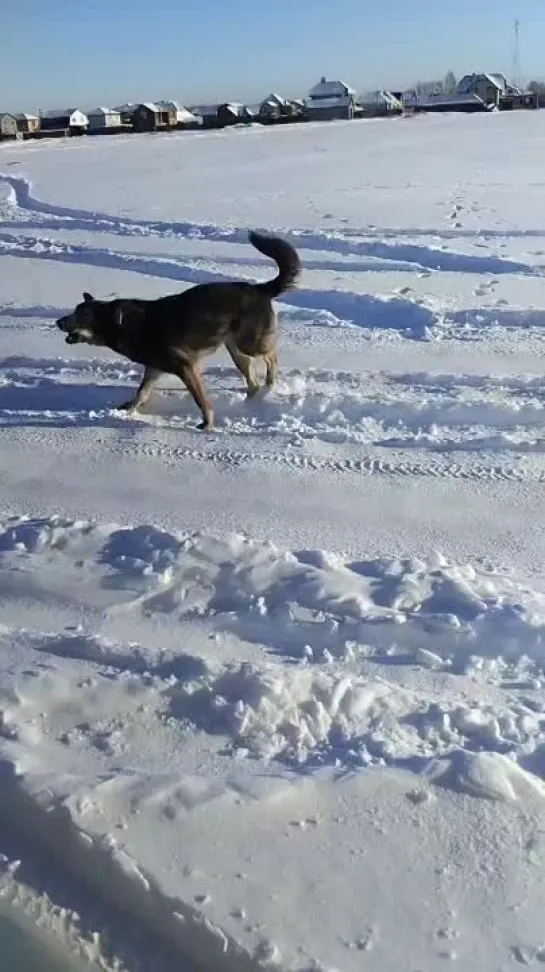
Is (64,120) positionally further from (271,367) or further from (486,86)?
(271,367)

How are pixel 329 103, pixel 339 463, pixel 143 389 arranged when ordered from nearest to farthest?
pixel 339 463 → pixel 143 389 → pixel 329 103

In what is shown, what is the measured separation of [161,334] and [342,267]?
14.4 ft

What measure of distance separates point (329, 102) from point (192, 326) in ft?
187

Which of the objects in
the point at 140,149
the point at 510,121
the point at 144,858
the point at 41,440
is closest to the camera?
the point at 144,858

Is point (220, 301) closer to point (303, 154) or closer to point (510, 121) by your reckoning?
point (303, 154)

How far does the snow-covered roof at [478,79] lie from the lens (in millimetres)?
68312

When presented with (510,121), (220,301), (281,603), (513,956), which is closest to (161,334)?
(220,301)

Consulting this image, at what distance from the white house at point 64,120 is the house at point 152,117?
11.1 ft

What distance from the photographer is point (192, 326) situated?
627 centimetres

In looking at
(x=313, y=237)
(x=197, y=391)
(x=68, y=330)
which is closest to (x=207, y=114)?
(x=313, y=237)

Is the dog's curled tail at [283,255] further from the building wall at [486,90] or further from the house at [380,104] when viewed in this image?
the building wall at [486,90]

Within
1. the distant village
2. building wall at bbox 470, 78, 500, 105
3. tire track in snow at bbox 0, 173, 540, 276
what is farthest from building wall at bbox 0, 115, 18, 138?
tire track in snow at bbox 0, 173, 540, 276

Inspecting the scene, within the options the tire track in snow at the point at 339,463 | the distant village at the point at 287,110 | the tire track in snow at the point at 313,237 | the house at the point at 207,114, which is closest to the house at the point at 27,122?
the distant village at the point at 287,110

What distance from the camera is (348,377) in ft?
22.3
